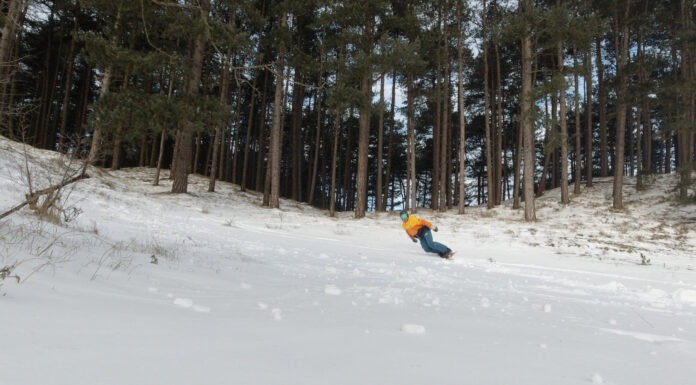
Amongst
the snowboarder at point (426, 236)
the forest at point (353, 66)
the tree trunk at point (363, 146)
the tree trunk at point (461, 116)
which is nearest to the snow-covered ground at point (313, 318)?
the snowboarder at point (426, 236)

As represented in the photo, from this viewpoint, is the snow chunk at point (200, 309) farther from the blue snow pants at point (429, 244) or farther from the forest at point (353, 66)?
the blue snow pants at point (429, 244)

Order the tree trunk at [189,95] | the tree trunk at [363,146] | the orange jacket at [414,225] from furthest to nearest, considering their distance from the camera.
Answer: the tree trunk at [363,146] → the tree trunk at [189,95] → the orange jacket at [414,225]

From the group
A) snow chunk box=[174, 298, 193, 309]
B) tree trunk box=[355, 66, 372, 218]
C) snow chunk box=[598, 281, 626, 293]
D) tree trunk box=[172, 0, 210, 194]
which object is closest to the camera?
snow chunk box=[174, 298, 193, 309]

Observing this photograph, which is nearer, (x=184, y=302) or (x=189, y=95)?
(x=184, y=302)

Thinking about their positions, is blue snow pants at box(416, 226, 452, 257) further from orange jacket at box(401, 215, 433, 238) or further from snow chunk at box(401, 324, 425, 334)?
snow chunk at box(401, 324, 425, 334)

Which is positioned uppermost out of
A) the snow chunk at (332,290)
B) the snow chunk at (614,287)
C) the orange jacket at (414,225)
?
the orange jacket at (414,225)

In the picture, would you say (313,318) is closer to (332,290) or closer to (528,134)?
(332,290)

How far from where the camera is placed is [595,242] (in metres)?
11.6

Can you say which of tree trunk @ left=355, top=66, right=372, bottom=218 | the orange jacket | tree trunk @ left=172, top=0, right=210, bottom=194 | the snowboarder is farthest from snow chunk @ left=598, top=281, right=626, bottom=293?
tree trunk @ left=172, top=0, right=210, bottom=194

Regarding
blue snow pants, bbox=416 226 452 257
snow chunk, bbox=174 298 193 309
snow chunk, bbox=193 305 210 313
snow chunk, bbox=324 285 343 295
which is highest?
blue snow pants, bbox=416 226 452 257

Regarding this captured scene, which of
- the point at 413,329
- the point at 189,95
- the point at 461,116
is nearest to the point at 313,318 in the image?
the point at 413,329

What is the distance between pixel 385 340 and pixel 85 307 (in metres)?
1.66

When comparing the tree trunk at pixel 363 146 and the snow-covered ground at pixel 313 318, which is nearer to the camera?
the snow-covered ground at pixel 313 318

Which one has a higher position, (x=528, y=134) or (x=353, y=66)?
(x=353, y=66)
